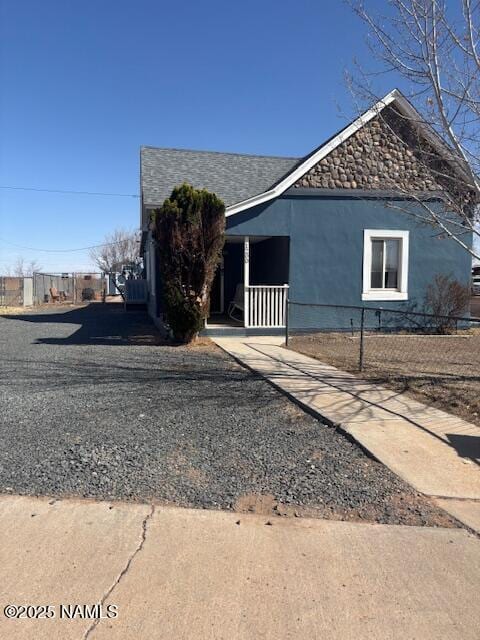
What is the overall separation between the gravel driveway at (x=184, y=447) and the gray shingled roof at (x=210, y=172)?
7.56m

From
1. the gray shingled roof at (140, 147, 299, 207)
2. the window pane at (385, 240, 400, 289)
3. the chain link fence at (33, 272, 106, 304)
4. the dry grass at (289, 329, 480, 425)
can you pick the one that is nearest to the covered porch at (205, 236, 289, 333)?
the dry grass at (289, 329, 480, 425)

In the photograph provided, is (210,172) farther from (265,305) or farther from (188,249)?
(188,249)

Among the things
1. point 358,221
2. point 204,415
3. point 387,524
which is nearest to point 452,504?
point 387,524

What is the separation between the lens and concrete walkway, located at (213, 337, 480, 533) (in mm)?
3875

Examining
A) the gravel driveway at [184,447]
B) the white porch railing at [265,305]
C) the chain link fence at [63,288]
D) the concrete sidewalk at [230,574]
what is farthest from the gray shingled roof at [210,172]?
the chain link fence at [63,288]

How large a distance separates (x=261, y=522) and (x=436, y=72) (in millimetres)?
5960

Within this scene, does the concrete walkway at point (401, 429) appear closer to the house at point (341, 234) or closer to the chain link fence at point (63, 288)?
the house at point (341, 234)

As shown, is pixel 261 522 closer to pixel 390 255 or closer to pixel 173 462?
pixel 173 462

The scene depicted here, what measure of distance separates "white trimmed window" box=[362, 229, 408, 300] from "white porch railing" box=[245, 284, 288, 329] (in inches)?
92.1

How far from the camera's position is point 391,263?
13586 mm

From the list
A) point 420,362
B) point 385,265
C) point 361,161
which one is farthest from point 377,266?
point 420,362

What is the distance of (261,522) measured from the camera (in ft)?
10.9

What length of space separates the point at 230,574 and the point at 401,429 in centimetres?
303

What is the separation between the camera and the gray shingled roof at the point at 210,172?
46.8ft
